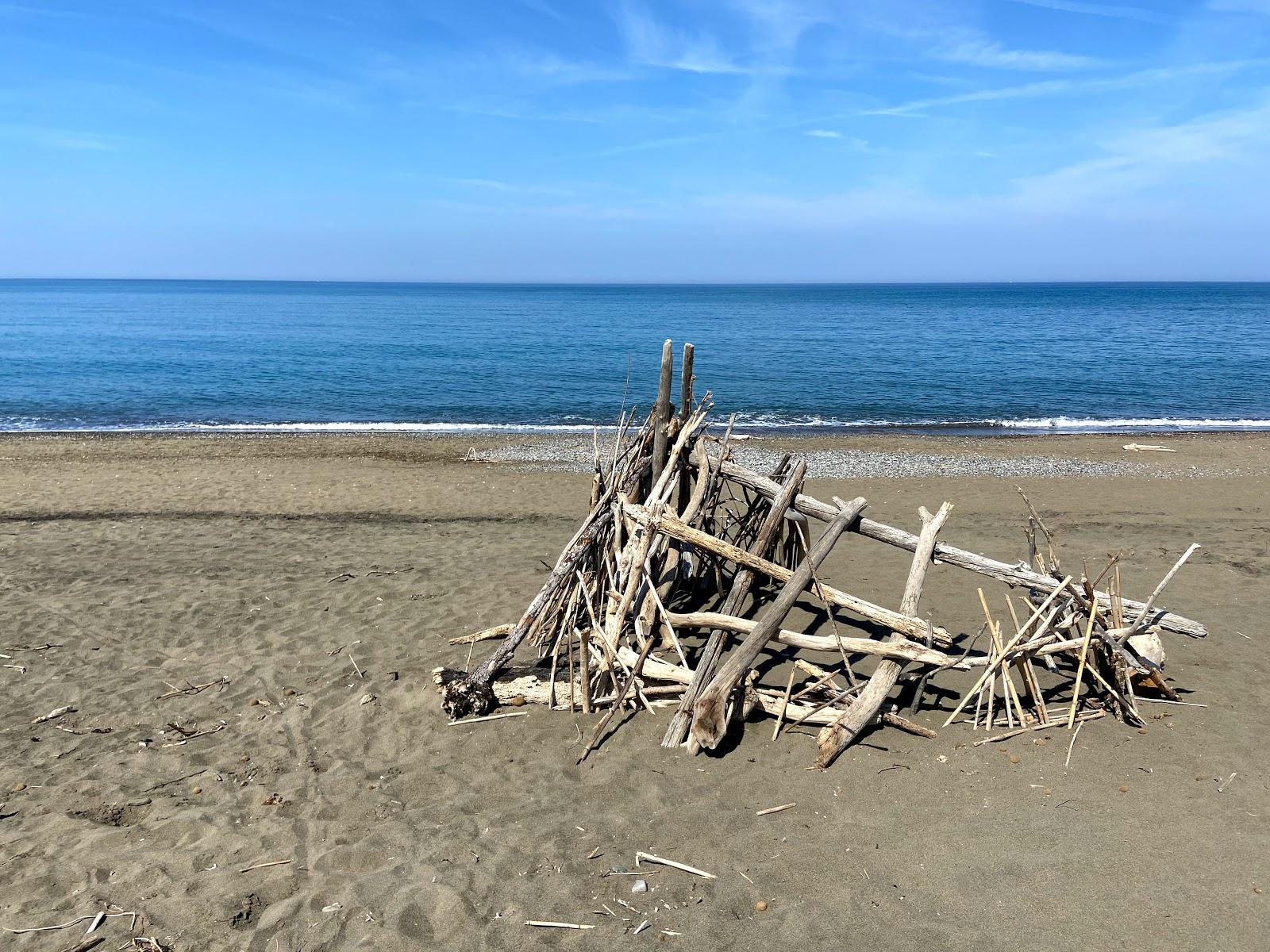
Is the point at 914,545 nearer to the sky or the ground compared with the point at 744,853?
nearer to the sky

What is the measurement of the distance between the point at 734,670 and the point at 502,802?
5.93ft

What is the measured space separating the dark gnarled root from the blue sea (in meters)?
3.67

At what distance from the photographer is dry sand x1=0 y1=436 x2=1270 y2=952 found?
4250 mm

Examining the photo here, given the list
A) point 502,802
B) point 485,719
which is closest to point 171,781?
point 485,719

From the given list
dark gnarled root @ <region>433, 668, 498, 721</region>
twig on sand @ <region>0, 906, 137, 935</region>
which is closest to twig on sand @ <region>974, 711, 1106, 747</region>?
dark gnarled root @ <region>433, 668, 498, 721</region>

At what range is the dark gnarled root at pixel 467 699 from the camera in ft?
20.5

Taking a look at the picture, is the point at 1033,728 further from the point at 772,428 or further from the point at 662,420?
the point at 772,428

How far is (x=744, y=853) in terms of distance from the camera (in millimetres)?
4734

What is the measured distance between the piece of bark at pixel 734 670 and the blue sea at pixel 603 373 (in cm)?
348

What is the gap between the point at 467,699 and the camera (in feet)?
20.5

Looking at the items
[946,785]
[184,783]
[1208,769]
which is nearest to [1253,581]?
[1208,769]

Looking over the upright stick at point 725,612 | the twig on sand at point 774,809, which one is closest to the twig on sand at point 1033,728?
the twig on sand at point 774,809

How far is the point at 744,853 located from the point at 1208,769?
11.1 ft

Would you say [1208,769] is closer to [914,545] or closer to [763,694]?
[914,545]
